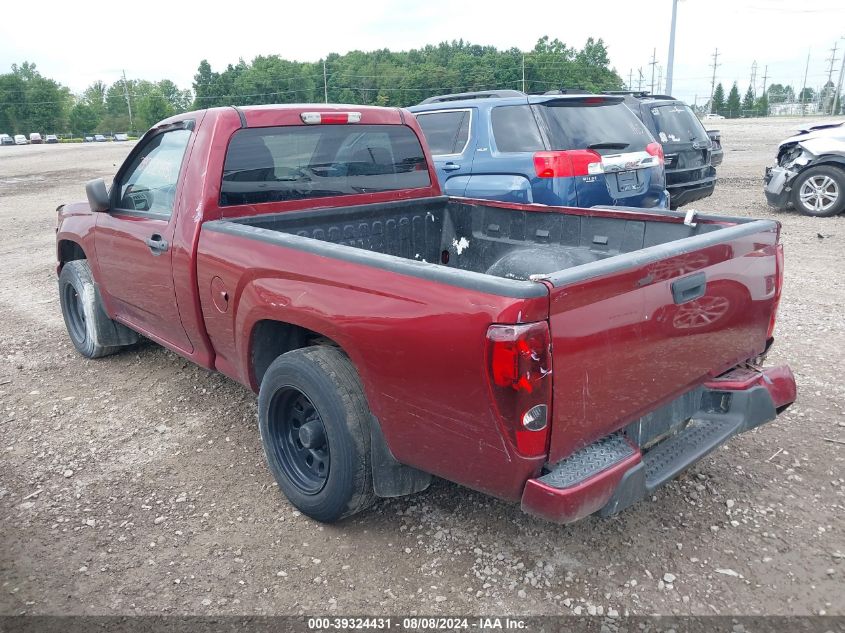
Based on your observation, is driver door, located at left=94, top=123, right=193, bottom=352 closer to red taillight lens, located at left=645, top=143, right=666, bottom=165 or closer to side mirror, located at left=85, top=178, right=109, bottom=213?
side mirror, located at left=85, top=178, right=109, bottom=213

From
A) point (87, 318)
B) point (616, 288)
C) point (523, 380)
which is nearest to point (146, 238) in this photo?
point (87, 318)

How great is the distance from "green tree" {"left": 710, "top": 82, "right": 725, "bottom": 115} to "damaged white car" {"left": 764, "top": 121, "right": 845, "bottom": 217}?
95636 mm

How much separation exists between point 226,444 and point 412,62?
9996cm

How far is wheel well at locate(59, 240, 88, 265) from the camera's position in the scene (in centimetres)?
527

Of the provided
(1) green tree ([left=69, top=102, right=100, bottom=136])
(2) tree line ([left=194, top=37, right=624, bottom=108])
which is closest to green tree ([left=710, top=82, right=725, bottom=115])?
(2) tree line ([left=194, top=37, right=624, bottom=108])

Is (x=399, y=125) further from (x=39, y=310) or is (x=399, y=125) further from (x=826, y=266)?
(x=826, y=266)

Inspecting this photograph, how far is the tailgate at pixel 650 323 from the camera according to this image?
2.22 metres

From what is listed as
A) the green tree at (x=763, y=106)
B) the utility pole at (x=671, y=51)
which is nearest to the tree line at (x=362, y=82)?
the green tree at (x=763, y=106)

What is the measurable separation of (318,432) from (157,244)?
1.56 m

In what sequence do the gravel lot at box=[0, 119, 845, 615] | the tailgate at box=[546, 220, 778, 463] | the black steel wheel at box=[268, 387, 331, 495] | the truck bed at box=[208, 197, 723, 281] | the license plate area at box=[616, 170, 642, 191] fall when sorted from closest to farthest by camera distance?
the tailgate at box=[546, 220, 778, 463]
the gravel lot at box=[0, 119, 845, 615]
the black steel wheel at box=[268, 387, 331, 495]
the truck bed at box=[208, 197, 723, 281]
the license plate area at box=[616, 170, 642, 191]

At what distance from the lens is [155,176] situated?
407 cm

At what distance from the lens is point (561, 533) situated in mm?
3027

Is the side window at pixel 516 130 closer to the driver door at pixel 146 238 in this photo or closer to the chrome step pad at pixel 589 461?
the driver door at pixel 146 238

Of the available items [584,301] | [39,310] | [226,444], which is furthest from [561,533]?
[39,310]
